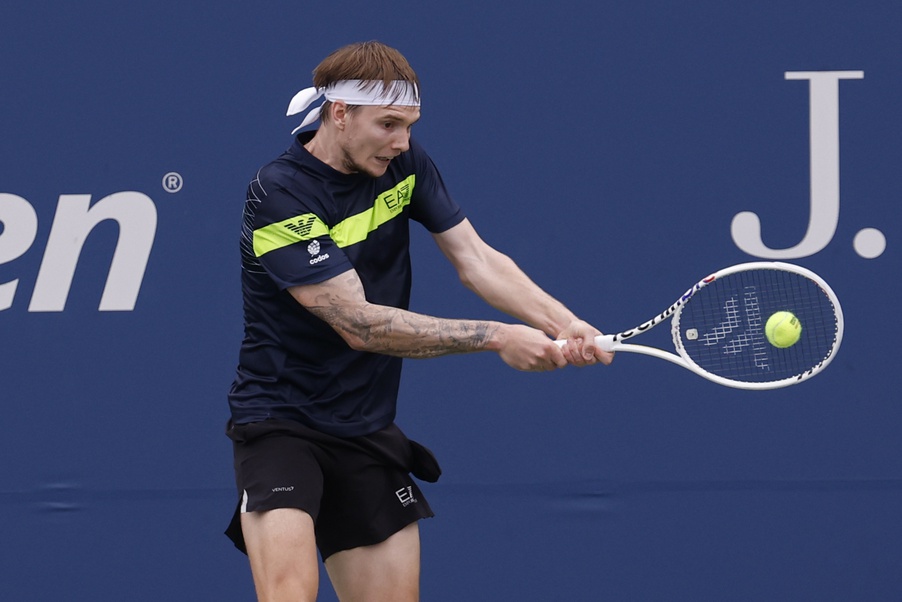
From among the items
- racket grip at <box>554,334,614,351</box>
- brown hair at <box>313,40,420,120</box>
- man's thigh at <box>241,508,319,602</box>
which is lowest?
man's thigh at <box>241,508,319,602</box>

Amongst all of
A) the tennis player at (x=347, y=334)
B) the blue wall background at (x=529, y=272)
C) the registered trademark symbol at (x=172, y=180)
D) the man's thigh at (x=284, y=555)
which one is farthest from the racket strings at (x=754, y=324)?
the registered trademark symbol at (x=172, y=180)

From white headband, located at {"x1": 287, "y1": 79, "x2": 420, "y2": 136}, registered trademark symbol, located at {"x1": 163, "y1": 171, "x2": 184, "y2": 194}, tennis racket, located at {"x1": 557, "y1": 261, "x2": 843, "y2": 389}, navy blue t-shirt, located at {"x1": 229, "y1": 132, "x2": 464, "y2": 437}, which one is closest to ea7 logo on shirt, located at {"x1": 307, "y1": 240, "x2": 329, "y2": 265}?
navy blue t-shirt, located at {"x1": 229, "y1": 132, "x2": 464, "y2": 437}

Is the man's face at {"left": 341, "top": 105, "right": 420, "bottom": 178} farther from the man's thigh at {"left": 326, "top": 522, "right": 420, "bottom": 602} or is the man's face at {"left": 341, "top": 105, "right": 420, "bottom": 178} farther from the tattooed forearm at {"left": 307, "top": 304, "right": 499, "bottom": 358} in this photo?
the man's thigh at {"left": 326, "top": 522, "right": 420, "bottom": 602}

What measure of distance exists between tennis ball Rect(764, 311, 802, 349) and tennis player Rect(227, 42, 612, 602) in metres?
0.41

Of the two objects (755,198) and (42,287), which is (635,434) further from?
(42,287)

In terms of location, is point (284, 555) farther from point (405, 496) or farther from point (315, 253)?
point (315, 253)

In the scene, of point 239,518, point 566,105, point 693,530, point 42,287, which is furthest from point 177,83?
point 693,530

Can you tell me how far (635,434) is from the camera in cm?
402

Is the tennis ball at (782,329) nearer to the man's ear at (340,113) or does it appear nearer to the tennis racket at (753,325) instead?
the tennis racket at (753,325)

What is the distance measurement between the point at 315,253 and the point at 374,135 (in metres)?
0.29

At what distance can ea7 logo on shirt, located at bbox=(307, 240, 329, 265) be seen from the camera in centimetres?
306

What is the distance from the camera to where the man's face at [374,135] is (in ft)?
10.3

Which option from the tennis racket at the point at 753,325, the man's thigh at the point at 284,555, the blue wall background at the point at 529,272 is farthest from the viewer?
the blue wall background at the point at 529,272

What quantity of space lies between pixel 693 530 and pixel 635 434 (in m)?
0.31
